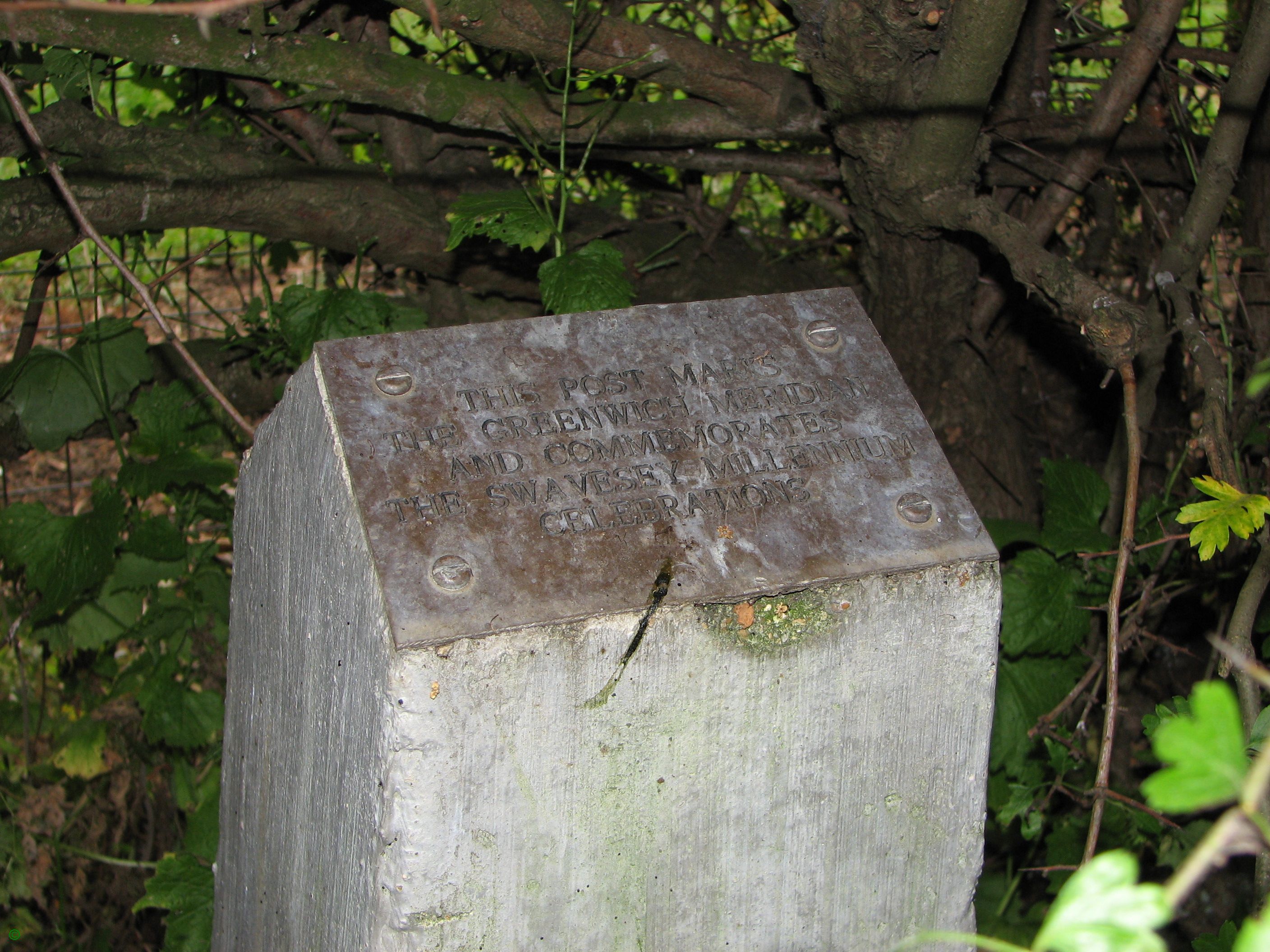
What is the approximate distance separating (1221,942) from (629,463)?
3.21 feet

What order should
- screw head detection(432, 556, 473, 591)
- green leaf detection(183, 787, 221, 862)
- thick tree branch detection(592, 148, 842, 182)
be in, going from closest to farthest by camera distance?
screw head detection(432, 556, 473, 591) → green leaf detection(183, 787, 221, 862) → thick tree branch detection(592, 148, 842, 182)

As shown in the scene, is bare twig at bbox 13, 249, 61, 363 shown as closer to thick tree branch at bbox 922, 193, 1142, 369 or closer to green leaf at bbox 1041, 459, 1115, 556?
thick tree branch at bbox 922, 193, 1142, 369

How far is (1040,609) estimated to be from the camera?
209 cm

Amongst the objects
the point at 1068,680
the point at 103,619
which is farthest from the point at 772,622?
the point at 103,619

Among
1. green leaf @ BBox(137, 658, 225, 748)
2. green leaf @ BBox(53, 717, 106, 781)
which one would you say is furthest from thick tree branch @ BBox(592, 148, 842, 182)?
green leaf @ BBox(53, 717, 106, 781)

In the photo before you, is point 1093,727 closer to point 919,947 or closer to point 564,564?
point 919,947

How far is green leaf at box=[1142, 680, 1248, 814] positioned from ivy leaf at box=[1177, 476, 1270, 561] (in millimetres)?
997

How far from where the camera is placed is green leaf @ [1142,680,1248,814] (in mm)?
497

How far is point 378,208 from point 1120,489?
1.70 metres

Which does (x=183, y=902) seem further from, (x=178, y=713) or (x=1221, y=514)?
(x=1221, y=514)

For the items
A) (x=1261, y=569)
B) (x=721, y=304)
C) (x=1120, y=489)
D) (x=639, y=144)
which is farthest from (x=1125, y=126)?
(x=721, y=304)

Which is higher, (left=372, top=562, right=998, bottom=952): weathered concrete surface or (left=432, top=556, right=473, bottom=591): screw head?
(left=432, top=556, right=473, bottom=591): screw head

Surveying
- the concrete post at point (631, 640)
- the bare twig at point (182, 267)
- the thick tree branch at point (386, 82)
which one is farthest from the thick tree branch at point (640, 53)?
the concrete post at point (631, 640)

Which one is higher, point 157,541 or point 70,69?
point 70,69
